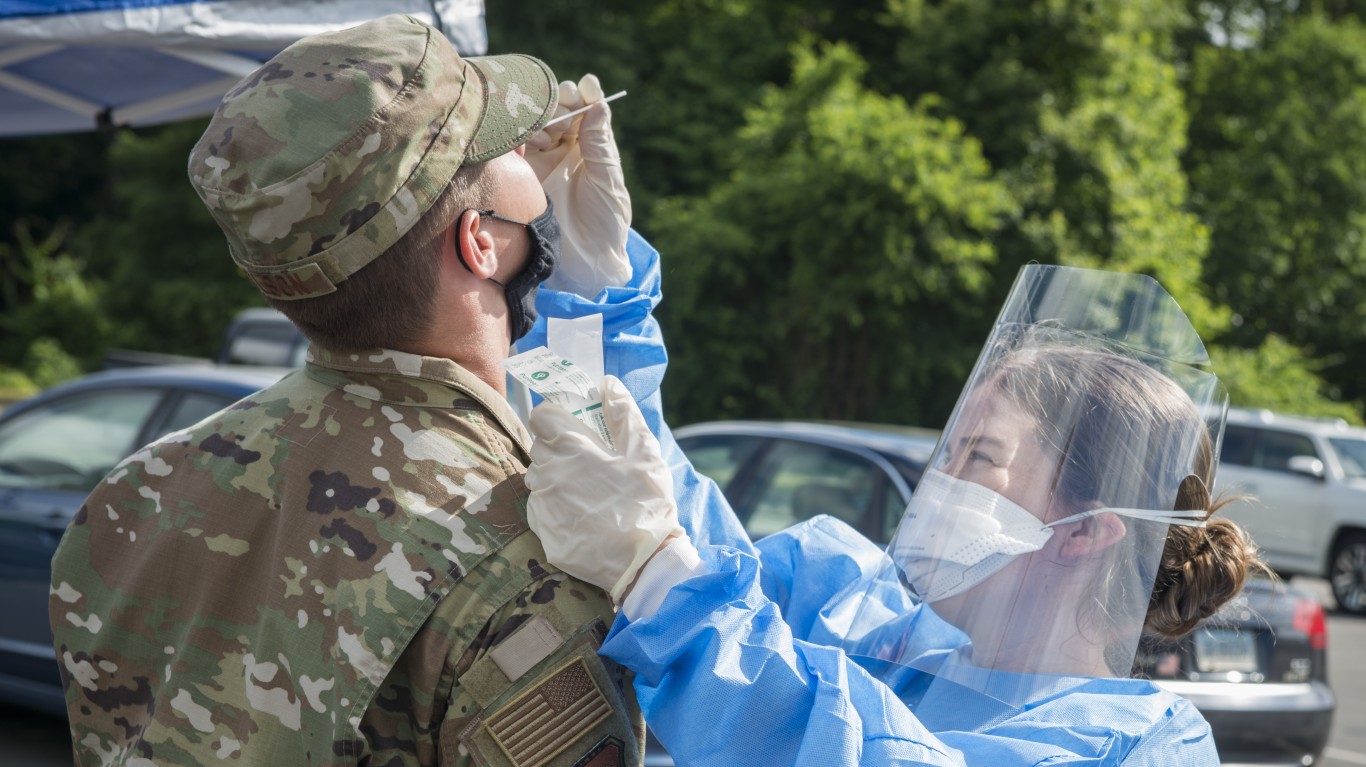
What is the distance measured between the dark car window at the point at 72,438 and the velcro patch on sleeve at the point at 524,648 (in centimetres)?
449

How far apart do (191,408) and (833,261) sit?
10396mm

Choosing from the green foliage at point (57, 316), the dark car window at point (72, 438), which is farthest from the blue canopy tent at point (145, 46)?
the green foliage at point (57, 316)

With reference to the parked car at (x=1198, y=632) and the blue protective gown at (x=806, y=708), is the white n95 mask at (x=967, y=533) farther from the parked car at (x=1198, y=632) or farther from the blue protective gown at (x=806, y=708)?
the parked car at (x=1198, y=632)

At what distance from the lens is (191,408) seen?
211 inches

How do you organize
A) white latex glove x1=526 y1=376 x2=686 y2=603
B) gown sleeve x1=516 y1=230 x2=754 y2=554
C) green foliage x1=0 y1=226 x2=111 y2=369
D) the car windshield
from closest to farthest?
white latex glove x1=526 y1=376 x2=686 y2=603 < gown sleeve x1=516 y1=230 x2=754 y2=554 < the car windshield < green foliage x1=0 y1=226 x2=111 y2=369

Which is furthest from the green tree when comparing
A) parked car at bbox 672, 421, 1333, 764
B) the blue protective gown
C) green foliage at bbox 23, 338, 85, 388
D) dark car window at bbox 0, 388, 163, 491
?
the blue protective gown

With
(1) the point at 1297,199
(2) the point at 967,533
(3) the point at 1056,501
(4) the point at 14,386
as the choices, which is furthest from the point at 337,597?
(1) the point at 1297,199

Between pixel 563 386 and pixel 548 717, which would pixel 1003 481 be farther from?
pixel 548 717

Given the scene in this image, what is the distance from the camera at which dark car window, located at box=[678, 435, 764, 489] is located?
6.01 metres

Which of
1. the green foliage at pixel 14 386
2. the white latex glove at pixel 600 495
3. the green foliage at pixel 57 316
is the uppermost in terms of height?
the white latex glove at pixel 600 495

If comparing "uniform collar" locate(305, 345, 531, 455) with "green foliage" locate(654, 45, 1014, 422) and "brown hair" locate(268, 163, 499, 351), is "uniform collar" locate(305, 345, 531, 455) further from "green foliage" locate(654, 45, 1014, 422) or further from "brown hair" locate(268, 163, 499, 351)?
"green foliage" locate(654, 45, 1014, 422)

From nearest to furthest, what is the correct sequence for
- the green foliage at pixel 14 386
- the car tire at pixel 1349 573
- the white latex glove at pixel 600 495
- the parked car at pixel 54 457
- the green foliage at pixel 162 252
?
the white latex glove at pixel 600 495, the parked car at pixel 54 457, the car tire at pixel 1349 573, the green foliage at pixel 14 386, the green foliage at pixel 162 252

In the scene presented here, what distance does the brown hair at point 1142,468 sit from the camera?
6.39ft

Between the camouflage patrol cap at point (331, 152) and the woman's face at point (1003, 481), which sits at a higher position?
the camouflage patrol cap at point (331, 152)
